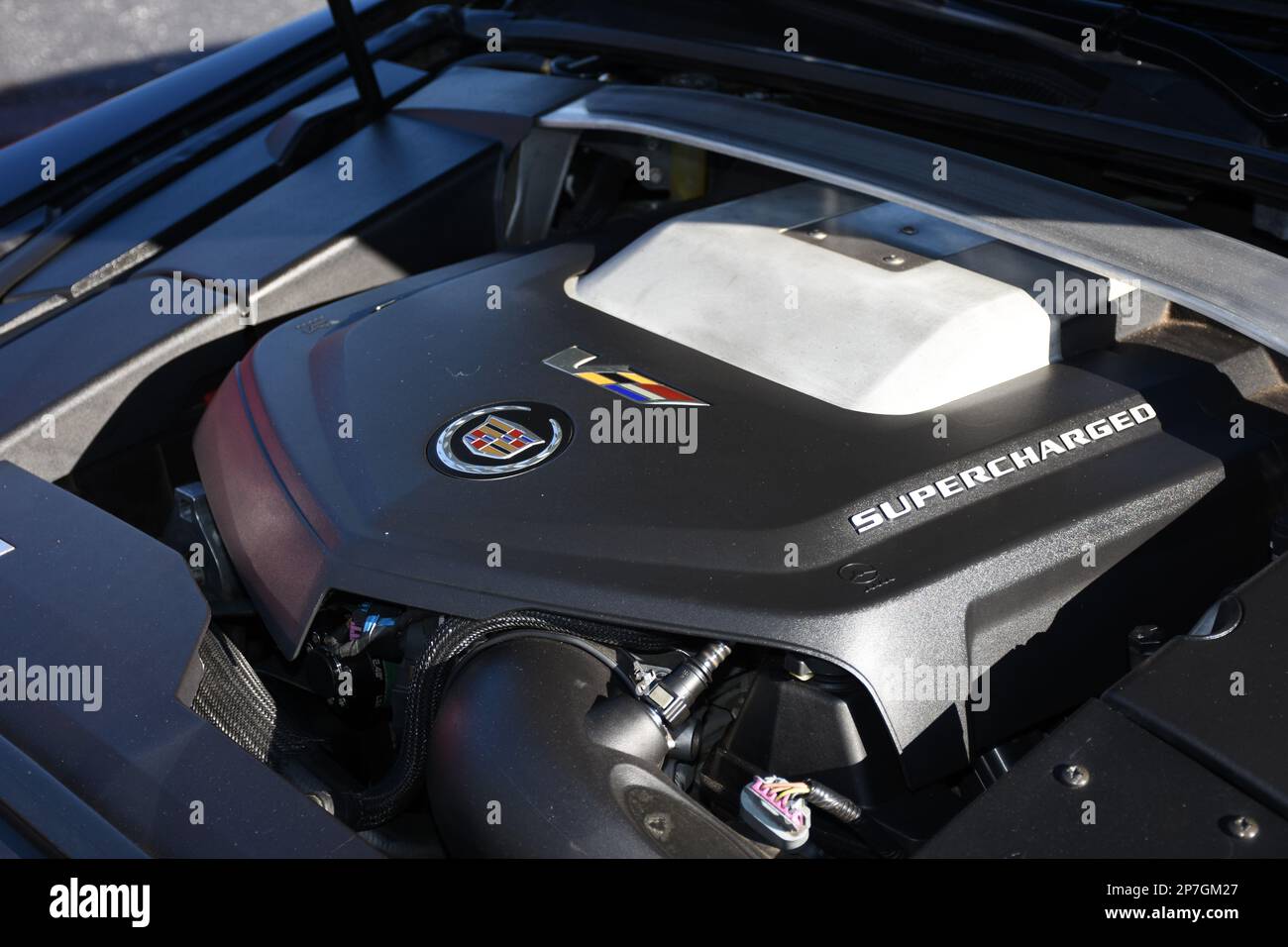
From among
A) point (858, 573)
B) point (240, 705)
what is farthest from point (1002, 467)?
point (240, 705)

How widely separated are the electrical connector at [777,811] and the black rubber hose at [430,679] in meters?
0.19

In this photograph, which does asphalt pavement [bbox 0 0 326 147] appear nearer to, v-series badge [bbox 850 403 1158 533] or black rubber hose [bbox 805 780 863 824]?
v-series badge [bbox 850 403 1158 533]

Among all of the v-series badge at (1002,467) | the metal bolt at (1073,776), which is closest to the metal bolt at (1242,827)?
the metal bolt at (1073,776)

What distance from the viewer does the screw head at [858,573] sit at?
118 centimetres

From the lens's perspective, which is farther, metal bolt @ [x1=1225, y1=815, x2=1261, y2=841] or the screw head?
the screw head

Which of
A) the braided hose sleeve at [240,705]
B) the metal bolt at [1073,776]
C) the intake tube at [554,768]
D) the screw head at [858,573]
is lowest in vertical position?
the braided hose sleeve at [240,705]

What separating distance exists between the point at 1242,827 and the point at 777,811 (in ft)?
1.14

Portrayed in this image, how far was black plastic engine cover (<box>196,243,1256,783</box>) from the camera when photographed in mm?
1185

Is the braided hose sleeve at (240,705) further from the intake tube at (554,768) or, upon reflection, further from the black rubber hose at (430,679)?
the intake tube at (554,768)

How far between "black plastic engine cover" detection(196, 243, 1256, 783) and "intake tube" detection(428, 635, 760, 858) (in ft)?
0.21

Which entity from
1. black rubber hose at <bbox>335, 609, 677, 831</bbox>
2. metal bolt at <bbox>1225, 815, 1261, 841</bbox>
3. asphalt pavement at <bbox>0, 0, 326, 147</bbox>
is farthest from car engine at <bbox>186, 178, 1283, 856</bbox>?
asphalt pavement at <bbox>0, 0, 326, 147</bbox>

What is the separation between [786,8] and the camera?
2.12 m

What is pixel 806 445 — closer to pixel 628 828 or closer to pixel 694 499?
pixel 694 499

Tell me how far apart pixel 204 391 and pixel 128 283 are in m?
0.19
